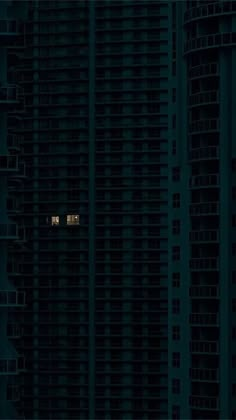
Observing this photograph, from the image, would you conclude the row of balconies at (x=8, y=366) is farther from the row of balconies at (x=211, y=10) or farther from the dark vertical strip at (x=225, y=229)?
the row of balconies at (x=211, y=10)

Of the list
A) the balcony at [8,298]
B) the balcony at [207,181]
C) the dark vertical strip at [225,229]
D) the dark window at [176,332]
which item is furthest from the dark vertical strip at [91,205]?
the balcony at [8,298]

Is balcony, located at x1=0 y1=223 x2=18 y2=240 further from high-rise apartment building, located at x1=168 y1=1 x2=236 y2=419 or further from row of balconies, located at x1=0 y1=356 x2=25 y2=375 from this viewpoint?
high-rise apartment building, located at x1=168 y1=1 x2=236 y2=419

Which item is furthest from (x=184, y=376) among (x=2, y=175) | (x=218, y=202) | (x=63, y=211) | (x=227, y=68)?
(x=63, y=211)

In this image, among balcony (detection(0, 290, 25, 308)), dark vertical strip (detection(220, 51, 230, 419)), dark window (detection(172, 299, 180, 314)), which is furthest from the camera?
dark window (detection(172, 299, 180, 314))

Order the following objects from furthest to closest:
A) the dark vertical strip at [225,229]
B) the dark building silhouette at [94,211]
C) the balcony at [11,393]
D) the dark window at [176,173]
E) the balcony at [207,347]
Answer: the dark building silhouette at [94,211], the dark window at [176,173], the balcony at [207,347], the dark vertical strip at [225,229], the balcony at [11,393]

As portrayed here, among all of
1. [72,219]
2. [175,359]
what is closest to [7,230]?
[175,359]

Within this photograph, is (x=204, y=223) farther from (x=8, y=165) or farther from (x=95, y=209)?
(x=95, y=209)

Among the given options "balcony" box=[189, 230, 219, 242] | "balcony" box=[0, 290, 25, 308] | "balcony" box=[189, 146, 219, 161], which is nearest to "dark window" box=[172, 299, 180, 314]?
"balcony" box=[189, 230, 219, 242]
